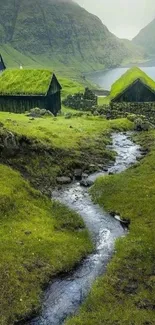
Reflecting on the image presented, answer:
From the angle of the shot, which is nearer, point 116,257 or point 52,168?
point 116,257

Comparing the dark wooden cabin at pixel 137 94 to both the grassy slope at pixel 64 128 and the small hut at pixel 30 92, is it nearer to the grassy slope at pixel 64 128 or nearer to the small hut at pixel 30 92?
the grassy slope at pixel 64 128

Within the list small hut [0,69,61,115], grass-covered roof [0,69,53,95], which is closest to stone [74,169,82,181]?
small hut [0,69,61,115]

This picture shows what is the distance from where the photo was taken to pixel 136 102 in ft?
245

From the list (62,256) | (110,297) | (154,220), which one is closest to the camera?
(110,297)

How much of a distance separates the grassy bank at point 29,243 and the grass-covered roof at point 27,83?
42.6 m

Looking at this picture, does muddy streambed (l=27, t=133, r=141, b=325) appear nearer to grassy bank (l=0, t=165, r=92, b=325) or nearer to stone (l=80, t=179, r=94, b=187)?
stone (l=80, t=179, r=94, b=187)

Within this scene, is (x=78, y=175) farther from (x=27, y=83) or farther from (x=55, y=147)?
(x=27, y=83)

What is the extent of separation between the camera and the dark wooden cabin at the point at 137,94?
249 feet

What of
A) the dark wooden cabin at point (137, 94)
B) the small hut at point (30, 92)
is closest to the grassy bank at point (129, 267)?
the small hut at point (30, 92)

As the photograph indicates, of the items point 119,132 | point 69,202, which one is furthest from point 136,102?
point 69,202

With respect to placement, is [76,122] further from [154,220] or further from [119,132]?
[154,220]

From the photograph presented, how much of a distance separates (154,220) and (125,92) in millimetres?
50391

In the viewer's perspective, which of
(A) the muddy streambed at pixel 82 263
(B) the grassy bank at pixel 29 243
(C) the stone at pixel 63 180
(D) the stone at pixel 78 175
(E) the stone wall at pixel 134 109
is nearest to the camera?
(A) the muddy streambed at pixel 82 263

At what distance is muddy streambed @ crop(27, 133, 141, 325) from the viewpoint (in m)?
20.4
